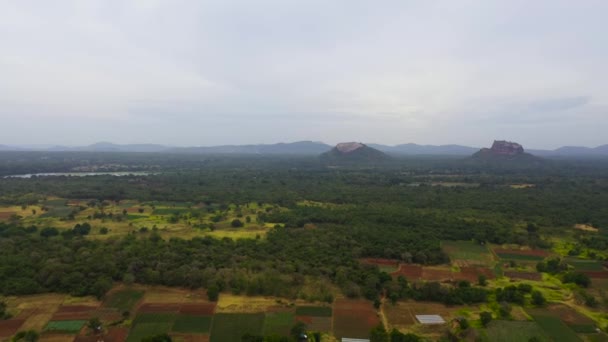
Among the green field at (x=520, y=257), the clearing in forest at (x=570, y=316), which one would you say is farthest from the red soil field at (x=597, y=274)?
the clearing in forest at (x=570, y=316)

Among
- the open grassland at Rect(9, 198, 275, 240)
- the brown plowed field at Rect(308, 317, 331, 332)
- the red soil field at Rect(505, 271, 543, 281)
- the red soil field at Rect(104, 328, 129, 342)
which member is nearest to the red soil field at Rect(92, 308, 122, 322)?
the red soil field at Rect(104, 328, 129, 342)

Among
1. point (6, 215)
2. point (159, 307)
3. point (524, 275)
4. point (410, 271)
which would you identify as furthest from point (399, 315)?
point (6, 215)

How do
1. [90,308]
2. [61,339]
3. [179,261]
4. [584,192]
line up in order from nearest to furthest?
[61,339], [90,308], [179,261], [584,192]

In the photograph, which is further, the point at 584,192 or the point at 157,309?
the point at 584,192

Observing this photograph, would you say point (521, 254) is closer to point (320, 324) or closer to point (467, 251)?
point (467, 251)

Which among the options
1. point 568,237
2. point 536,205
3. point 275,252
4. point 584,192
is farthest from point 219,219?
point 584,192

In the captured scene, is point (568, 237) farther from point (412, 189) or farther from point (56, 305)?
point (56, 305)

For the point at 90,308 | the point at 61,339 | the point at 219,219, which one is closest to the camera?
the point at 61,339
